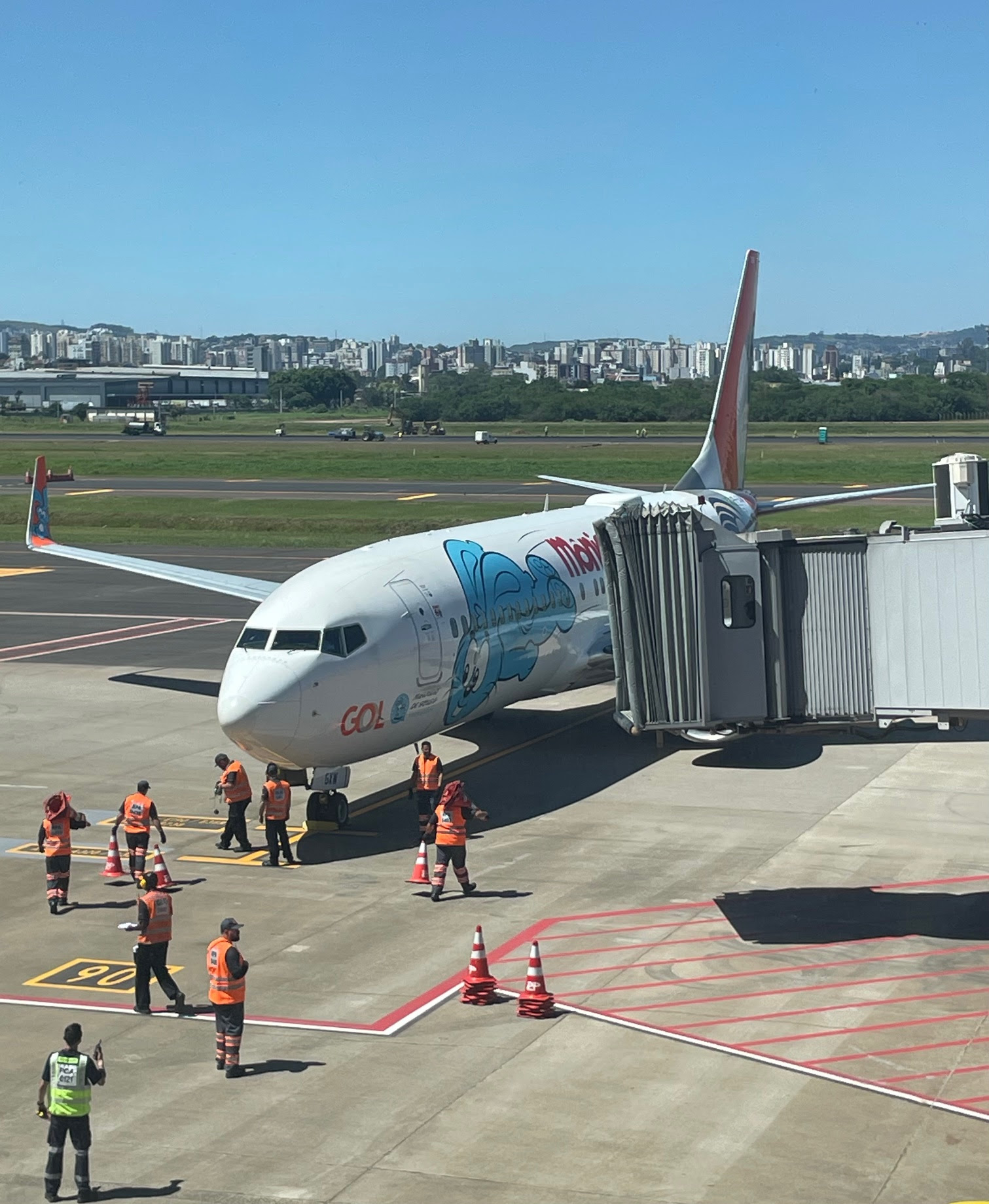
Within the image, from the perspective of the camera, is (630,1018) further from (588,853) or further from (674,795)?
(674,795)

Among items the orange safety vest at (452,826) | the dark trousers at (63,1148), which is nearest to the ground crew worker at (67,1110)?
the dark trousers at (63,1148)

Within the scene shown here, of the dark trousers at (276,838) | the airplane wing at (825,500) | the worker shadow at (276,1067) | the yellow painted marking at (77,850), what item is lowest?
the worker shadow at (276,1067)

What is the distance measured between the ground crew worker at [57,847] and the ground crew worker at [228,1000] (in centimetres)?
696

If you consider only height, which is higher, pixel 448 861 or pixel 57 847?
pixel 57 847

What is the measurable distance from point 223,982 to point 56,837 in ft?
24.2

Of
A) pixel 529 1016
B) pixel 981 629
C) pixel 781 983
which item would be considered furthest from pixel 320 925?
pixel 981 629

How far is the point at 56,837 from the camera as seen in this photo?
24938 millimetres

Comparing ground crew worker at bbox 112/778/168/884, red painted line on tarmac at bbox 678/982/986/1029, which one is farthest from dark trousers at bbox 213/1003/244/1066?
ground crew worker at bbox 112/778/168/884

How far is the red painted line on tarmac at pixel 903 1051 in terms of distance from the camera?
729 inches

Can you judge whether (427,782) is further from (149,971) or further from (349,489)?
(349,489)

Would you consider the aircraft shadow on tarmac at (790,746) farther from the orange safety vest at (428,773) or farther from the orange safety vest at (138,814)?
the orange safety vest at (138,814)

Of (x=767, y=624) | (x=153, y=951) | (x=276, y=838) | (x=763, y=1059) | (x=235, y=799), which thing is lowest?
(x=763, y=1059)

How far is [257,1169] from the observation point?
1575 cm

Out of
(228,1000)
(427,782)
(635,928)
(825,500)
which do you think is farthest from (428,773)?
(825,500)
